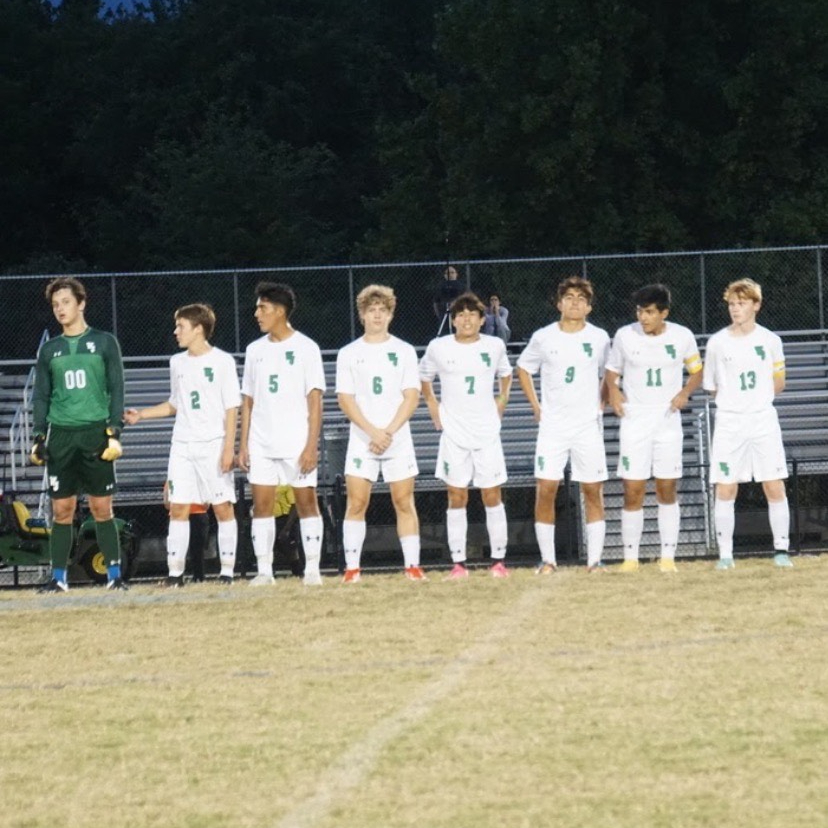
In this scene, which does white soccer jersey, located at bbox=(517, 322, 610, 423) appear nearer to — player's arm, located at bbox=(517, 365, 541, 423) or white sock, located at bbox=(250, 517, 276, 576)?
player's arm, located at bbox=(517, 365, 541, 423)

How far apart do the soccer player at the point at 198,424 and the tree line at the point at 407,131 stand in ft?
73.1

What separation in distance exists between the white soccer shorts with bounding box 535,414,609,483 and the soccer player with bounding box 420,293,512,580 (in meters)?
0.27

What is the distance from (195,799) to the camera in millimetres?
6168

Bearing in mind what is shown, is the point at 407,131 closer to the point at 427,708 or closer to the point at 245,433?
the point at 245,433

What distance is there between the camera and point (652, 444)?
1224 centimetres

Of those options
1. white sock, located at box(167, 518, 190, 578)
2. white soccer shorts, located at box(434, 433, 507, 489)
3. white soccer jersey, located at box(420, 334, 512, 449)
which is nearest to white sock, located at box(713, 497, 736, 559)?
white soccer shorts, located at box(434, 433, 507, 489)

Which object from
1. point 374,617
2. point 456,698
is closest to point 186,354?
point 374,617

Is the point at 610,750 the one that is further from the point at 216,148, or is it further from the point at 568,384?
the point at 216,148

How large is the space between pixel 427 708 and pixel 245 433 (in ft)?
16.0

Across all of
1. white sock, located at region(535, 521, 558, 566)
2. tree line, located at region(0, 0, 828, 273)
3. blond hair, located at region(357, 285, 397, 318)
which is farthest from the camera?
tree line, located at region(0, 0, 828, 273)

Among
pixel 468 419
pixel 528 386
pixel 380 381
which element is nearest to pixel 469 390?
pixel 468 419

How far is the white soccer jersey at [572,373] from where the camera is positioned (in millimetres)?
12211

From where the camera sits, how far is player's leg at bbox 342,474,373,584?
39.1 ft

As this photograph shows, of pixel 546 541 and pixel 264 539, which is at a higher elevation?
pixel 264 539
